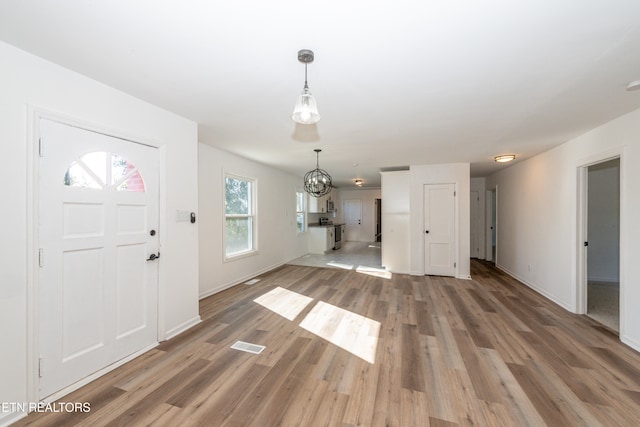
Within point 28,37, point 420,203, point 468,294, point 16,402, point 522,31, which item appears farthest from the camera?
point 420,203

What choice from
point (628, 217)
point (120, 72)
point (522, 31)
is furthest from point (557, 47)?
point (120, 72)

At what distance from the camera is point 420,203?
5551mm

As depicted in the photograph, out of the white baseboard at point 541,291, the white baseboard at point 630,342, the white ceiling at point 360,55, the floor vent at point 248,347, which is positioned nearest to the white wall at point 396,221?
the white baseboard at point 541,291

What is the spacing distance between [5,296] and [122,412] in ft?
3.59

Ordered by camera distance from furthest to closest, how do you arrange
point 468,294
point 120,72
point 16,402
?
1. point 468,294
2. point 120,72
3. point 16,402

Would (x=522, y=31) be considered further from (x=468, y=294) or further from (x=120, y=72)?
(x=468, y=294)

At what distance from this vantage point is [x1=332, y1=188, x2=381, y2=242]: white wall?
35.3 feet

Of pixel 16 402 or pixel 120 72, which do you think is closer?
pixel 16 402

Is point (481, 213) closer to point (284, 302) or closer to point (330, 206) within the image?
point (330, 206)

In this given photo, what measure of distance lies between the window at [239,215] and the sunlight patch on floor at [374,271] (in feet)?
8.57

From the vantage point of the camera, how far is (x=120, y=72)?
1952 mm

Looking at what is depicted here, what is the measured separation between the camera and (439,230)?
18.0 ft

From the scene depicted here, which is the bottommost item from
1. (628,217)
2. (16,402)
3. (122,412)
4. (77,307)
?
(122,412)

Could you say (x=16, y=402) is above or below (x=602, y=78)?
below
